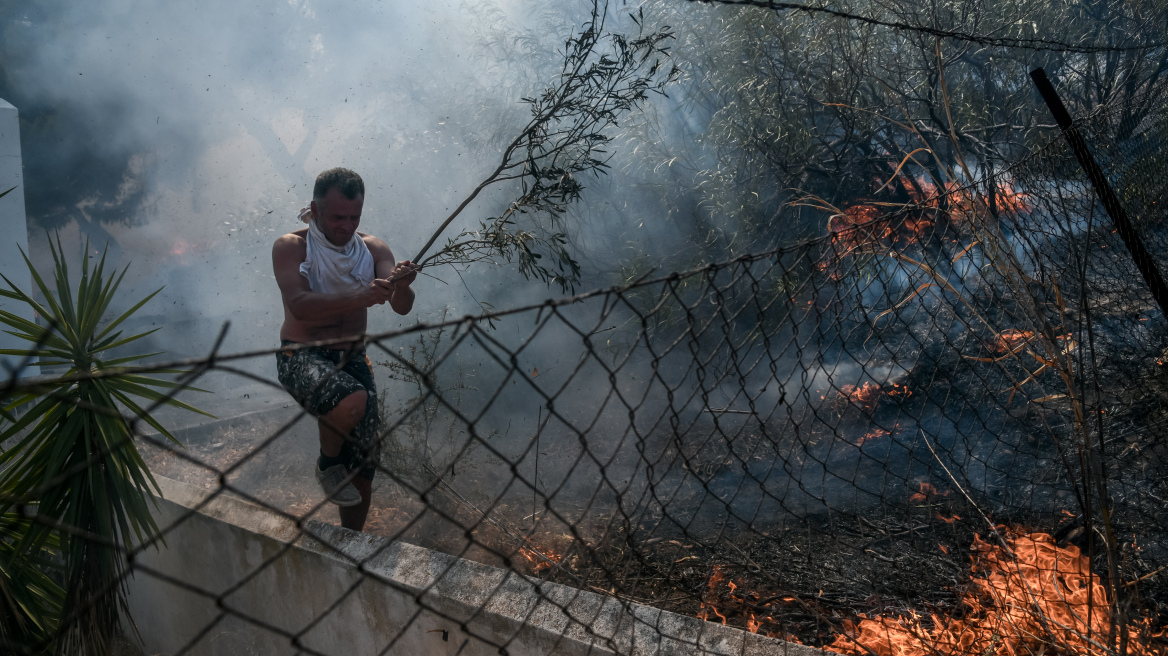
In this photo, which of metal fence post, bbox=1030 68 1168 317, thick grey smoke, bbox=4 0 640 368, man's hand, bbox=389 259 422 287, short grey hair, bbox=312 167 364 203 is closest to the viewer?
metal fence post, bbox=1030 68 1168 317

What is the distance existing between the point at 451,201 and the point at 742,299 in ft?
14.5

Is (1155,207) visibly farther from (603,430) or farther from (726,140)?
(603,430)

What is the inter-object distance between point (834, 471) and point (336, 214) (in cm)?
364

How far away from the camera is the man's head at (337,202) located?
3.17m

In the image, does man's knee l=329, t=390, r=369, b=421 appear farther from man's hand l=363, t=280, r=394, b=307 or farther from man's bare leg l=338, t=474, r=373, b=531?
man's hand l=363, t=280, r=394, b=307

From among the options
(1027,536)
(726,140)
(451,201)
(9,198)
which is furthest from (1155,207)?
(9,198)

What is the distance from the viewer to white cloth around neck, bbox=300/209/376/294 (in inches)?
128

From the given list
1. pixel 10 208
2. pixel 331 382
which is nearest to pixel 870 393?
pixel 331 382

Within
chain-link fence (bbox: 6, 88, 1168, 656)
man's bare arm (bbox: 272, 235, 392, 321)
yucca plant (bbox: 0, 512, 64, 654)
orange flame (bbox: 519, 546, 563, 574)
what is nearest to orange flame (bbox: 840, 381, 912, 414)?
chain-link fence (bbox: 6, 88, 1168, 656)

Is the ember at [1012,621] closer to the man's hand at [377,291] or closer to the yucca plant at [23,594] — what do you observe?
the man's hand at [377,291]

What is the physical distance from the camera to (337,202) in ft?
10.5

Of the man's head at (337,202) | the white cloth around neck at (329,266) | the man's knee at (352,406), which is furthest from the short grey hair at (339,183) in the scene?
the man's knee at (352,406)

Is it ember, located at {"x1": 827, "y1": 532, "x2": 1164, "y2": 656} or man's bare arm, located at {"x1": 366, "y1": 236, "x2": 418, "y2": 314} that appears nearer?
ember, located at {"x1": 827, "y1": 532, "x2": 1164, "y2": 656}

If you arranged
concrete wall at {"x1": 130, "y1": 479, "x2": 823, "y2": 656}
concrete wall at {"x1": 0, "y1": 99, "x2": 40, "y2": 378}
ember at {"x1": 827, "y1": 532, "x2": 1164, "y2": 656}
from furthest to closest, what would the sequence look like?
concrete wall at {"x1": 0, "y1": 99, "x2": 40, "y2": 378} < ember at {"x1": 827, "y1": 532, "x2": 1164, "y2": 656} < concrete wall at {"x1": 130, "y1": 479, "x2": 823, "y2": 656}
